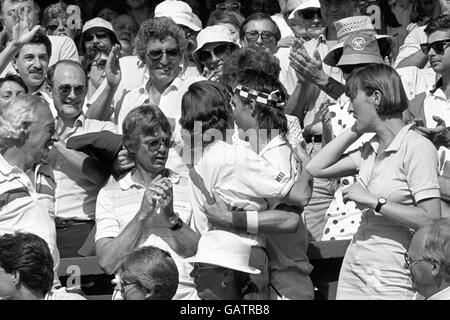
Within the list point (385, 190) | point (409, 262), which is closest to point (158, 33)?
point (385, 190)

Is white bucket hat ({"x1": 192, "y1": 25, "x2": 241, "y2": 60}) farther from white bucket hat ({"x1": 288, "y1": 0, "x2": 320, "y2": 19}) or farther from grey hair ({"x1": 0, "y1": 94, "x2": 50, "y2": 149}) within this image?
grey hair ({"x1": 0, "y1": 94, "x2": 50, "y2": 149})

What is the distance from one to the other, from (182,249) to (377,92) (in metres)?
1.49

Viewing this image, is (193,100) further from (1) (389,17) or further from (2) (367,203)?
(1) (389,17)

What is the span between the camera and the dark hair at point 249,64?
888 centimetres

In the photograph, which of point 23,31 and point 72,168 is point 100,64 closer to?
point 23,31

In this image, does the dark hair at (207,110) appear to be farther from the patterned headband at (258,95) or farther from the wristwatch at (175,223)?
the wristwatch at (175,223)

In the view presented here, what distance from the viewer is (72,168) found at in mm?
9766

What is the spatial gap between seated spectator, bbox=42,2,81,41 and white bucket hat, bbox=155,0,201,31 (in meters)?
0.88

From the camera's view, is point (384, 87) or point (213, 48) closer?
point (384, 87)

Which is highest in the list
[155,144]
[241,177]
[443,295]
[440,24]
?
[440,24]

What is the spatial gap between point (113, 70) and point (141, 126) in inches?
72.8
